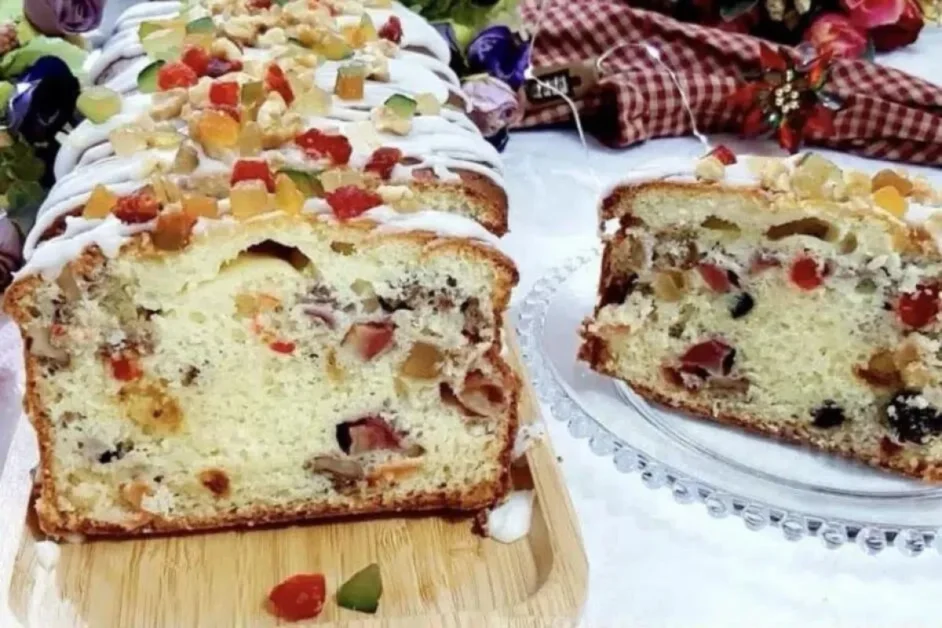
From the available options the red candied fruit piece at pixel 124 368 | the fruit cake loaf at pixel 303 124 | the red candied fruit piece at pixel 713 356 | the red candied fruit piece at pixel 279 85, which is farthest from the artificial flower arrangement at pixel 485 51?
the red candied fruit piece at pixel 124 368

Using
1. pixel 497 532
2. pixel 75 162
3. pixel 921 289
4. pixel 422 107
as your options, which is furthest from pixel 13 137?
pixel 921 289

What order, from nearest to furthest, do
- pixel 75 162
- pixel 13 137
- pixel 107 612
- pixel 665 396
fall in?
pixel 107 612 < pixel 75 162 < pixel 665 396 < pixel 13 137

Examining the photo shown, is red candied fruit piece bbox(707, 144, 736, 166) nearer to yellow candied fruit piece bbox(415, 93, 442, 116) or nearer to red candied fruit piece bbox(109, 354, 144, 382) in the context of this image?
yellow candied fruit piece bbox(415, 93, 442, 116)

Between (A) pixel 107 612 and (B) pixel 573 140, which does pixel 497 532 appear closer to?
(A) pixel 107 612

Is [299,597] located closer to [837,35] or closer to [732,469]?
[732,469]

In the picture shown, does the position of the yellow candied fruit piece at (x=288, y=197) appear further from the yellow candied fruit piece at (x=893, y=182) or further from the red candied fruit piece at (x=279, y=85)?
the yellow candied fruit piece at (x=893, y=182)

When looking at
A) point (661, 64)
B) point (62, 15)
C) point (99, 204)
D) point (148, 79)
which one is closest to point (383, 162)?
point (99, 204)
